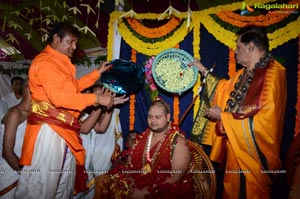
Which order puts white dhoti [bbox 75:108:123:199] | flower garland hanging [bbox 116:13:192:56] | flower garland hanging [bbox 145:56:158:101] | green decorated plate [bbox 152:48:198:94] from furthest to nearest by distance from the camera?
white dhoti [bbox 75:108:123:199] → flower garland hanging [bbox 145:56:158:101] → flower garland hanging [bbox 116:13:192:56] → green decorated plate [bbox 152:48:198:94]

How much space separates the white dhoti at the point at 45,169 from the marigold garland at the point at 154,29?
2088 millimetres

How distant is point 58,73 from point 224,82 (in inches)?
76.7

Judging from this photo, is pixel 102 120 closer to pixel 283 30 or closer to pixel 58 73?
pixel 58 73

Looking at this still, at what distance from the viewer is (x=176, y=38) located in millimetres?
3943

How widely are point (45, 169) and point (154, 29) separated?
8.14ft

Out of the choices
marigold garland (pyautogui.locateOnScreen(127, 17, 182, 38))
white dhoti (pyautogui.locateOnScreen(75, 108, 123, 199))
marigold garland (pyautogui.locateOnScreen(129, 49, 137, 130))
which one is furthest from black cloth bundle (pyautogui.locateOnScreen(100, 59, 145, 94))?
white dhoti (pyautogui.locateOnScreen(75, 108, 123, 199))

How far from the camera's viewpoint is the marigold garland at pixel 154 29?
157 inches

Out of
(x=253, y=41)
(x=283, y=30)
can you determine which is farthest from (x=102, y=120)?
(x=283, y=30)

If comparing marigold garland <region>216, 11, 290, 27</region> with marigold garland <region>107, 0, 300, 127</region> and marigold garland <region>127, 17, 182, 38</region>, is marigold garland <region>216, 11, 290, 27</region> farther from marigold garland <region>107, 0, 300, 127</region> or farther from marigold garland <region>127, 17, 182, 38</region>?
marigold garland <region>127, 17, 182, 38</region>

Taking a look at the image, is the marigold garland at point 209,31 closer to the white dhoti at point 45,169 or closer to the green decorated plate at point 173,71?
the green decorated plate at point 173,71

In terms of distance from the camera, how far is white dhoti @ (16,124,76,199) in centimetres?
271

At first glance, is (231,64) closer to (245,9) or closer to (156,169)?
(245,9)

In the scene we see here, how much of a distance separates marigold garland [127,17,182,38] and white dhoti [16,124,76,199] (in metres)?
2.09

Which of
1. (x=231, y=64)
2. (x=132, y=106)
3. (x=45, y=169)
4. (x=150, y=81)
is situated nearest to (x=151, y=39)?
(x=150, y=81)
